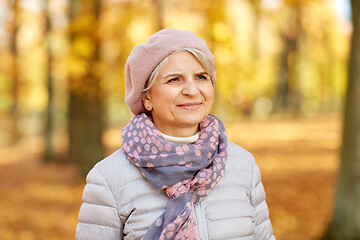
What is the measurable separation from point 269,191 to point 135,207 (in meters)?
7.00

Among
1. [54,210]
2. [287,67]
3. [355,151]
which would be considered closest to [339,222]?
[355,151]

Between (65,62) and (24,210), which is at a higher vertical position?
(65,62)

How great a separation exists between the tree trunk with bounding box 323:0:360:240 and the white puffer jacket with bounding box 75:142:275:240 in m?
3.72

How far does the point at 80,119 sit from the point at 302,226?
519 cm

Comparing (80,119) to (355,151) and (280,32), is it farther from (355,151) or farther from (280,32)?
(280,32)

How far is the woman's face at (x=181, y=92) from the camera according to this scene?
2.09 metres

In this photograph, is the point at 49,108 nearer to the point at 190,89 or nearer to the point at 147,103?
the point at 147,103

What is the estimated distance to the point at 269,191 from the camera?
8.70 meters

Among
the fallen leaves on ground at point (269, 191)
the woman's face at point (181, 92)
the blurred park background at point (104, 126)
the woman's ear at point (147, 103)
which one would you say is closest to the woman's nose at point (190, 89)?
the woman's face at point (181, 92)

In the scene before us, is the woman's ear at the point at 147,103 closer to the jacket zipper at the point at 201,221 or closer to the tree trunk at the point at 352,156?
the jacket zipper at the point at 201,221

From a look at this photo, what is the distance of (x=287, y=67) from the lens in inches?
974

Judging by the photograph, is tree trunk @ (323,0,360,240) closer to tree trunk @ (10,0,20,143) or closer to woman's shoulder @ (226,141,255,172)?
woman's shoulder @ (226,141,255,172)

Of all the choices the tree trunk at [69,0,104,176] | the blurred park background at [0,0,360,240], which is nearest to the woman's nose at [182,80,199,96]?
the blurred park background at [0,0,360,240]

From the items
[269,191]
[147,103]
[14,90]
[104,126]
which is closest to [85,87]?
[104,126]
